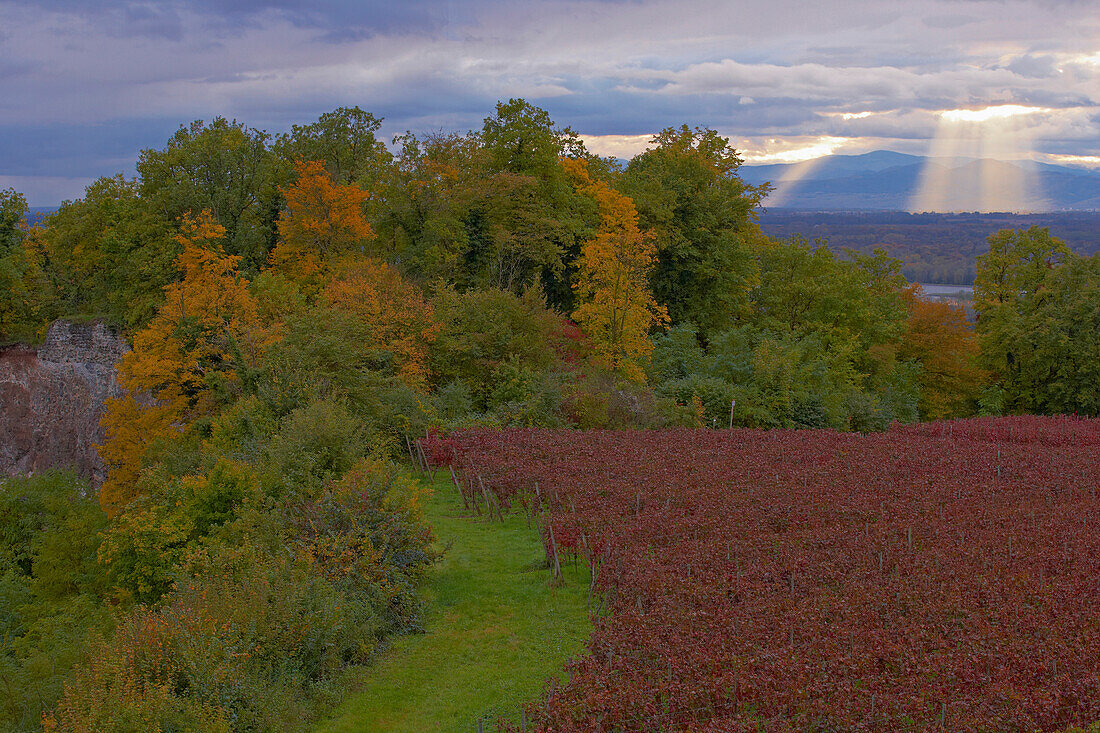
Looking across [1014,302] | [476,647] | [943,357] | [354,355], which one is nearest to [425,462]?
[354,355]

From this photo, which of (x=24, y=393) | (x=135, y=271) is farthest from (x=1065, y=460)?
(x=24, y=393)

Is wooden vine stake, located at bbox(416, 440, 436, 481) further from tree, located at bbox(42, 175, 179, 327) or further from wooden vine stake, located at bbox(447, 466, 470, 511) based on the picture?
tree, located at bbox(42, 175, 179, 327)

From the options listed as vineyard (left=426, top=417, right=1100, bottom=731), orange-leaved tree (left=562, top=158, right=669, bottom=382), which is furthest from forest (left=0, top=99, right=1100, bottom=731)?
vineyard (left=426, top=417, right=1100, bottom=731)

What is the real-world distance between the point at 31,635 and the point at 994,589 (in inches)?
878

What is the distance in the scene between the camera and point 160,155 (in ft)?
152

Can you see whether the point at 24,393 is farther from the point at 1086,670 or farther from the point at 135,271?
the point at 1086,670

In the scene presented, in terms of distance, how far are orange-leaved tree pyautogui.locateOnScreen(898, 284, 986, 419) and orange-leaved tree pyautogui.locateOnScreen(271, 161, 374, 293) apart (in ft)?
116

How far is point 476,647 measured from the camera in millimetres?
12953

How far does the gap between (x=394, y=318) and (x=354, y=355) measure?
5825 mm

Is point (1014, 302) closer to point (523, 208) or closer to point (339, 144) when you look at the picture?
point (523, 208)

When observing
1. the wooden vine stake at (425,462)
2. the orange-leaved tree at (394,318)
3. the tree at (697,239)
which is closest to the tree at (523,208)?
the tree at (697,239)

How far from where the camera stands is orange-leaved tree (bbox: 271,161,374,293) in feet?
128

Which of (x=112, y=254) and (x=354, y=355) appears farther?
(x=112, y=254)

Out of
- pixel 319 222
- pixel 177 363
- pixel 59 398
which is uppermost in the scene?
pixel 319 222
